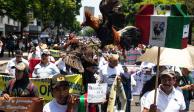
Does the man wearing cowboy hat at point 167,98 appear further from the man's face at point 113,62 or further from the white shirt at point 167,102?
the man's face at point 113,62

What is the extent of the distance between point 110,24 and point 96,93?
3.79 feet

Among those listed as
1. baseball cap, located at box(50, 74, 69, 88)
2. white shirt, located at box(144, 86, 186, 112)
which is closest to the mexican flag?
white shirt, located at box(144, 86, 186, 112)

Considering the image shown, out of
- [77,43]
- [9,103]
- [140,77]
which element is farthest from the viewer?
[140,77]

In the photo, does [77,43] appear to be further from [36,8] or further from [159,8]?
[36,8]

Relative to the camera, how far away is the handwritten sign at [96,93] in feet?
24.1

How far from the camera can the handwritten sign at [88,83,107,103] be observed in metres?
7.34

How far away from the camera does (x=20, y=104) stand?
7527mm

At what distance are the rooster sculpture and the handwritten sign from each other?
680 millimetres

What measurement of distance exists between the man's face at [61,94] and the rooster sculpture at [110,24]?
2.23 metres

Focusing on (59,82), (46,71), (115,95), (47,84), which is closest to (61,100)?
(59,82)

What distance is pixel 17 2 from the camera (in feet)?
137

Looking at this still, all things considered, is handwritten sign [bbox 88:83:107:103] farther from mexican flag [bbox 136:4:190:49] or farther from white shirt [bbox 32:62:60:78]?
white shirt [bbox 32:62:60:78]

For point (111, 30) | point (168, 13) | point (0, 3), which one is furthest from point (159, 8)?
point (0, 3)

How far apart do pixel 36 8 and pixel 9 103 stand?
4077 cm
